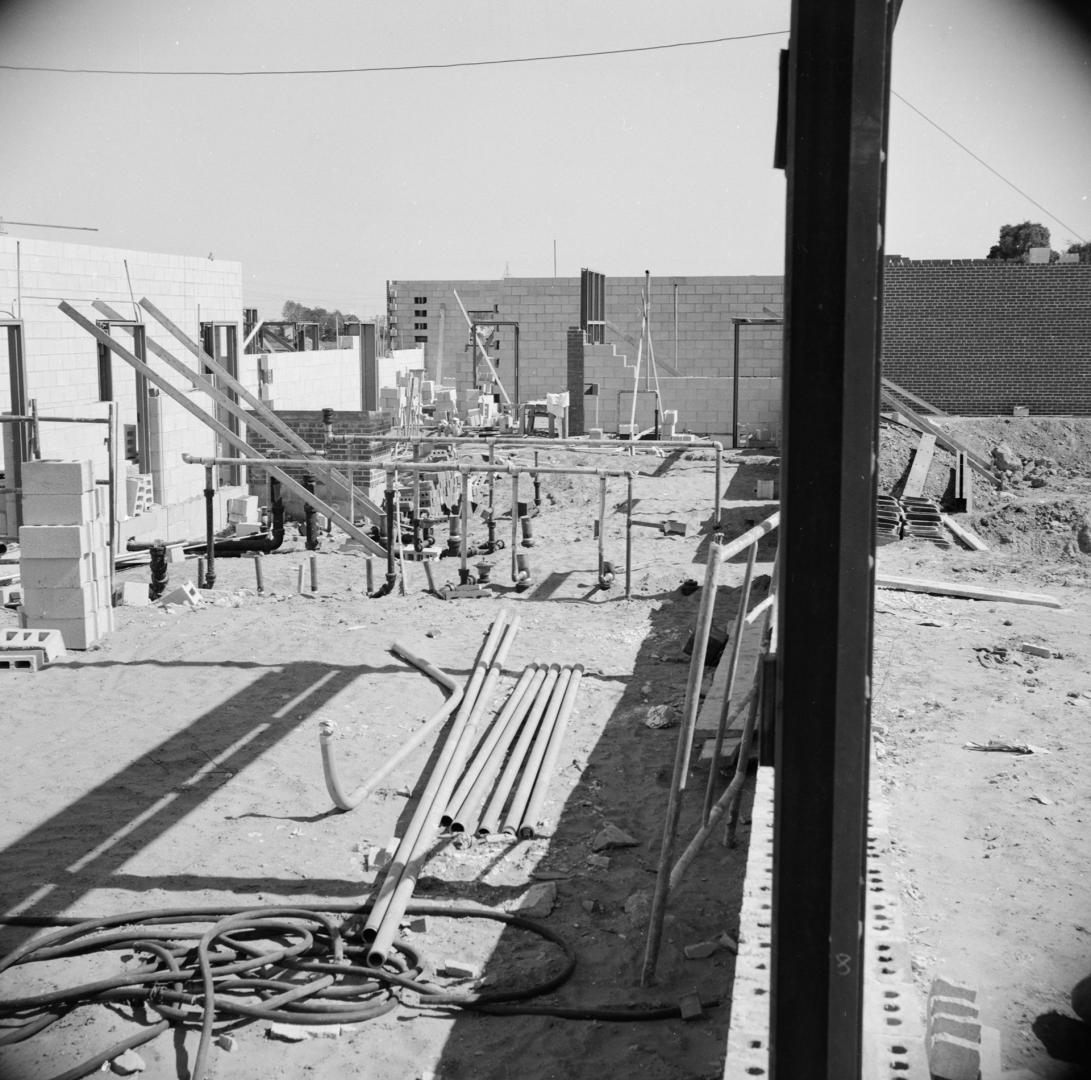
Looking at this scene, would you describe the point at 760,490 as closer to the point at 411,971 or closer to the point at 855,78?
the point at 411,971

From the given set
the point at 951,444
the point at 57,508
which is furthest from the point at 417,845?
the point at 951,444

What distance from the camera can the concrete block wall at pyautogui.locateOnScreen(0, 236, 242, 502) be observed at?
44.9 ft

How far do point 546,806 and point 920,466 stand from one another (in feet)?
38.6

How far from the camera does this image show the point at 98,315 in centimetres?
1558

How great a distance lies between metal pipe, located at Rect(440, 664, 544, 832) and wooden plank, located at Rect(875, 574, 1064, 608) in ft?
12.2

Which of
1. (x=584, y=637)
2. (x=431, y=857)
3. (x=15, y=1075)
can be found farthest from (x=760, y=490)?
(x=15, y=1075)

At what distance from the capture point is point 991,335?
23.8m

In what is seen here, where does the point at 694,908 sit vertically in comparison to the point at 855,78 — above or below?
below

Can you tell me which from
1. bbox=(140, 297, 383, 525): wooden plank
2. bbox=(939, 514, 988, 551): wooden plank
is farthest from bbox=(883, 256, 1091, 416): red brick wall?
bbox=(140, 297, 383, 525): wooden plank

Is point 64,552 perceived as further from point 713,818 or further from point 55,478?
point 713,818

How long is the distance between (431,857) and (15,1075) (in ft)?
6.69

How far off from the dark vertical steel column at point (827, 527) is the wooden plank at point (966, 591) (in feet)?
26.1

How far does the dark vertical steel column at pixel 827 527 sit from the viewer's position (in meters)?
2.19

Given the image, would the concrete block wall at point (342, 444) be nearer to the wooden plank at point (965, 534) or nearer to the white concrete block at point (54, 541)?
the white concrete block at point (54, 541)
